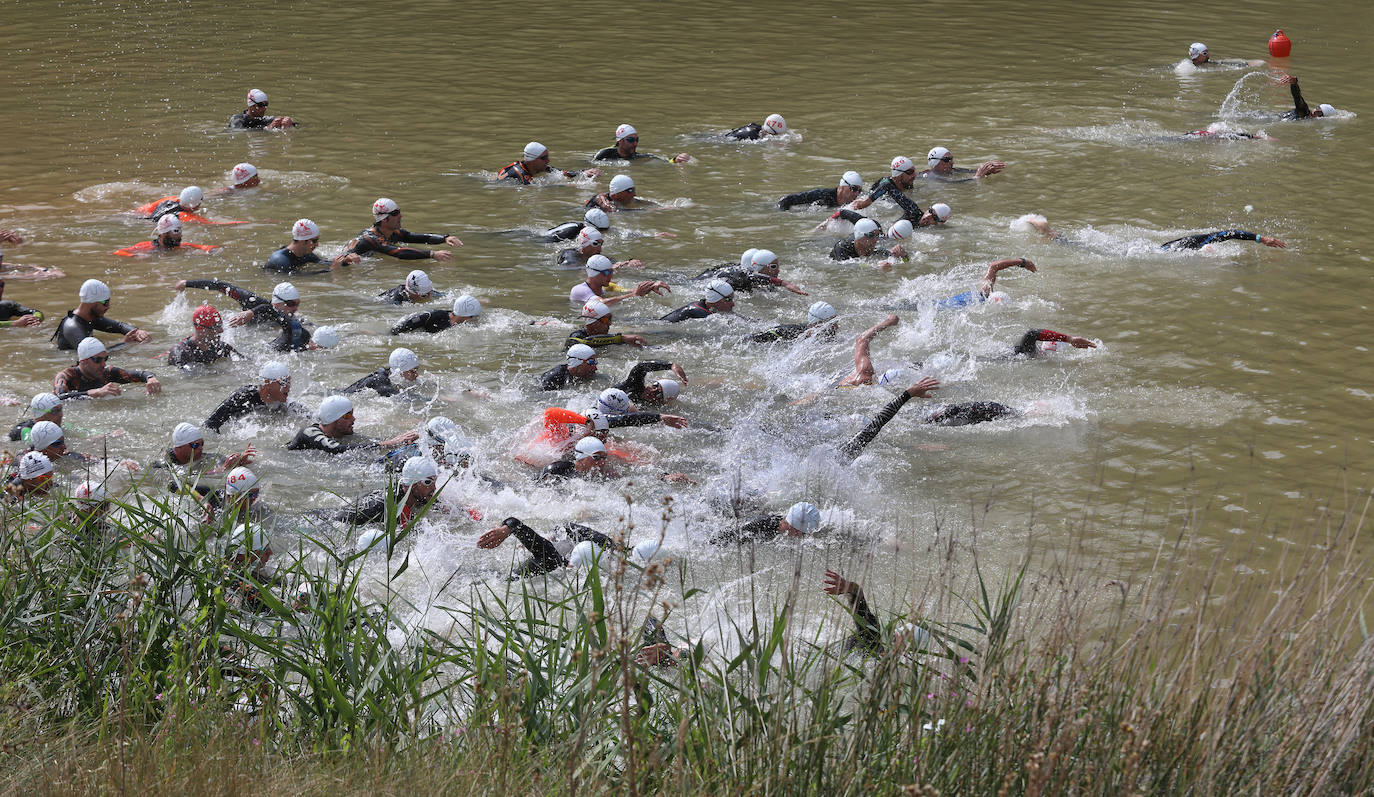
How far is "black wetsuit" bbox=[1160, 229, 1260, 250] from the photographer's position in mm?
15164

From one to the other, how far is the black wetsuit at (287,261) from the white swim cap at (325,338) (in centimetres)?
253

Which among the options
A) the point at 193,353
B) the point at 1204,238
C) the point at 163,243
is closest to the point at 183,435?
the point at 193,353

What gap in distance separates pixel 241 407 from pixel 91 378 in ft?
5.41

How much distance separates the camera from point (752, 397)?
12.4 meters

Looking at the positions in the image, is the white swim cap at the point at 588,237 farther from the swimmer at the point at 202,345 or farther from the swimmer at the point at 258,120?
the swimmer at the point at 258,120

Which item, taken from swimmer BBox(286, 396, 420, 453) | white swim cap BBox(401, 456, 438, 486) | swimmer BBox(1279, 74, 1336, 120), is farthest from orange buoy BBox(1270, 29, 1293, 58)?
white swim cap BBox(401, 456, 438, 486)

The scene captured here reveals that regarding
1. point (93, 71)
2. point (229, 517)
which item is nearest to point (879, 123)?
point (93, 71)

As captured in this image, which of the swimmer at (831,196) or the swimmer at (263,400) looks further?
the swimmer at (831,196)

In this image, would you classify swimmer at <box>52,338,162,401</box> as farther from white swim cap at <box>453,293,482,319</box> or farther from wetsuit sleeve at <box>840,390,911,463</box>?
wetsuit sleeve at <box>840,390,911,463</box>

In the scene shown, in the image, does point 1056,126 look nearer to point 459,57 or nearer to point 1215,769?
point 459,57

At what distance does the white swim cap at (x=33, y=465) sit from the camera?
944 centimetres

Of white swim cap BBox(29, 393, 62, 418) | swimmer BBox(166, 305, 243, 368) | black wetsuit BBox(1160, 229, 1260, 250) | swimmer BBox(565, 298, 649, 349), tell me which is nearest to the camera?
white swim cap BBox(29, 393, 62, 418)

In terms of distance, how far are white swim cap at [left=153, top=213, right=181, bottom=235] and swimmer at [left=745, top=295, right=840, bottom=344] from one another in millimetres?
7894

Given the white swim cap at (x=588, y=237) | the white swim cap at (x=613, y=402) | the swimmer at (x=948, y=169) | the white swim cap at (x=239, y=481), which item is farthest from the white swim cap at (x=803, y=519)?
the swimmer at (x=948, y=169)
